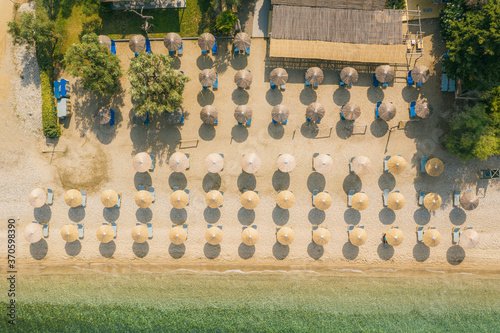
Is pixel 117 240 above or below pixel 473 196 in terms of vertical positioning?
below

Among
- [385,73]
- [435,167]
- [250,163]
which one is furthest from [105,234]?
[435,167]

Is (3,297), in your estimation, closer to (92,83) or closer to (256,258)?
(92,83)

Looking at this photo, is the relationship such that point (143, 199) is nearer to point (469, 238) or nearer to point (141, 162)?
point (141, 162)

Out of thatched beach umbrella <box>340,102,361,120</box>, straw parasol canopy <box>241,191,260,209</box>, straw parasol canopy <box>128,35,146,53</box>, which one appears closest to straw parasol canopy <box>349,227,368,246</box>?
straw parasol canopy <box>241,191,260,209</box>

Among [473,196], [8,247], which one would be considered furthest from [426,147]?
[8,247]

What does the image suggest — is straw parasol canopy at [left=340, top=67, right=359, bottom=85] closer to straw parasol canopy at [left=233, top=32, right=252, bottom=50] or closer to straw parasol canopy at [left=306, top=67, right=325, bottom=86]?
straw parasol canopy at [left=306, top=67, right=325, bottom=86]

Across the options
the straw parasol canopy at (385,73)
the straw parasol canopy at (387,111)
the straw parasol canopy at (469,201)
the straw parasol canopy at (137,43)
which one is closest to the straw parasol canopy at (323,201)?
the straw parasol canopy at (387,111)
